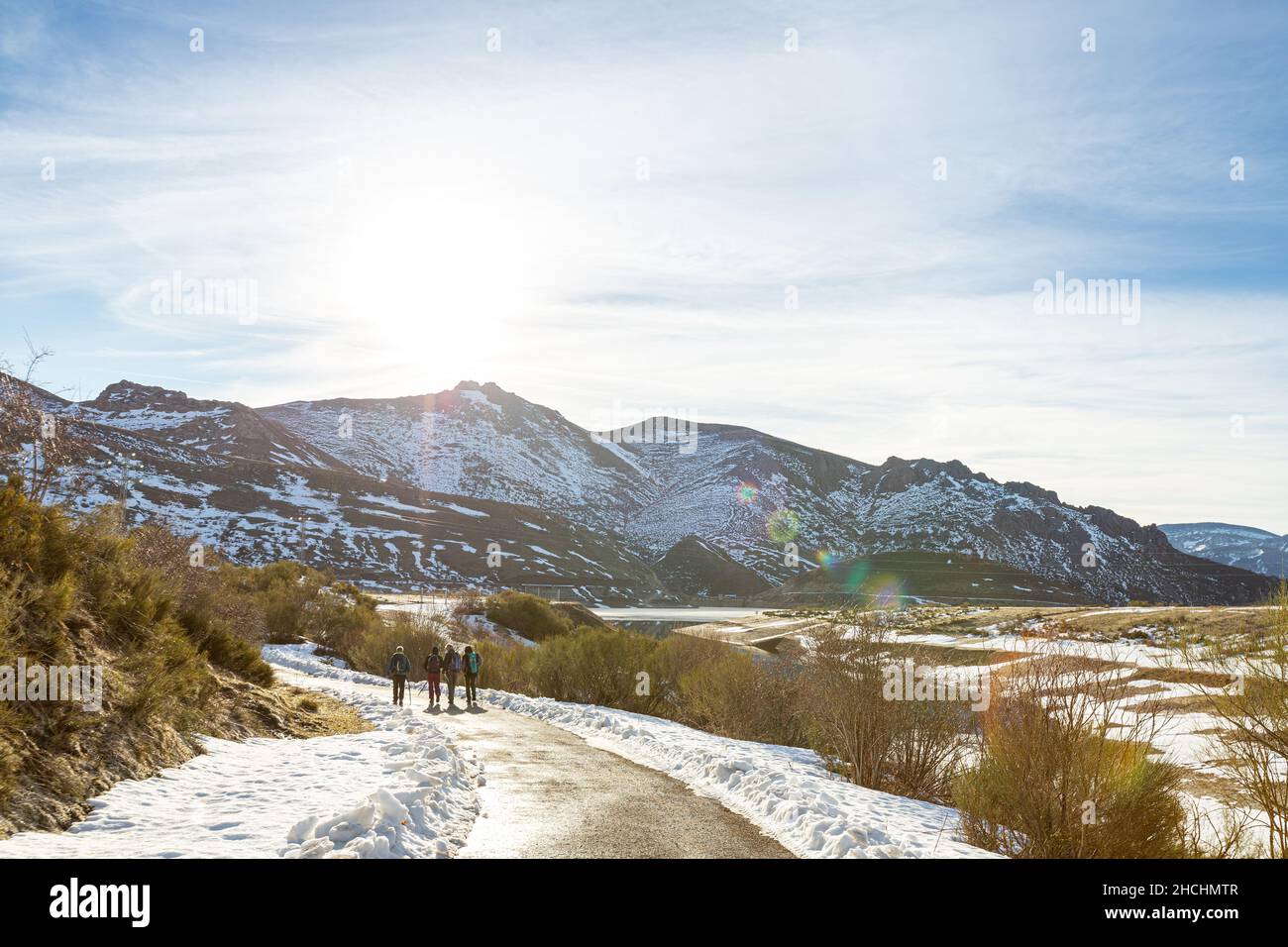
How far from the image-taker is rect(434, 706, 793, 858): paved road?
8141 millimetres

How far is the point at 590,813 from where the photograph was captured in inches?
386

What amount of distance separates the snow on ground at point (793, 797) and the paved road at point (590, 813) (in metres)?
0.39

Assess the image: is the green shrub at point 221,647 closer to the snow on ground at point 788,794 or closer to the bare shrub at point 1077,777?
the snow on ground at point 788,794

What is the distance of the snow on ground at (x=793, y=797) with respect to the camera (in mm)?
8406

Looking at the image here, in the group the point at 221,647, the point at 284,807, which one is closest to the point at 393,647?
the point at 221,647

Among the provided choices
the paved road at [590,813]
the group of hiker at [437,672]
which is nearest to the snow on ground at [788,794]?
the paved road at [590,813]

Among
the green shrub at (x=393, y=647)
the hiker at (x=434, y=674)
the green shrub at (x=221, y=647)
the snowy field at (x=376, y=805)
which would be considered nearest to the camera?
Answer: the snowy field at (x=376, y=805)

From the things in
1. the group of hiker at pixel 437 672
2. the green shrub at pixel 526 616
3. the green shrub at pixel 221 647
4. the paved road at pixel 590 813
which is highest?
the green shrub at pixel 221 647

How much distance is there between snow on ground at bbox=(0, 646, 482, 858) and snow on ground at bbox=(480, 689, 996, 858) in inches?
134

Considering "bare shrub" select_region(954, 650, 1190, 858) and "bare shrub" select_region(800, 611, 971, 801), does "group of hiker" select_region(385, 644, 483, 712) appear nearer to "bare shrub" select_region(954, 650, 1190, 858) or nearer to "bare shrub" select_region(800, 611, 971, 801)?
"bare shrub" select_region(800, 611, 971, 801)

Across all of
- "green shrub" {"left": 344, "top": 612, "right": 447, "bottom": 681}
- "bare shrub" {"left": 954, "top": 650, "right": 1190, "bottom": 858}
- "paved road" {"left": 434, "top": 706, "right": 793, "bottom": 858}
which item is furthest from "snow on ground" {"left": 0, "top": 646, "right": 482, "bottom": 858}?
"green shrub" {"left": 344, "top": 612, "right": 447, "bottom": 681}

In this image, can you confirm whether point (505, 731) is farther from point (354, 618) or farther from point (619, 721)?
point (354, 618)

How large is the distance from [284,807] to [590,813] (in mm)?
3323
